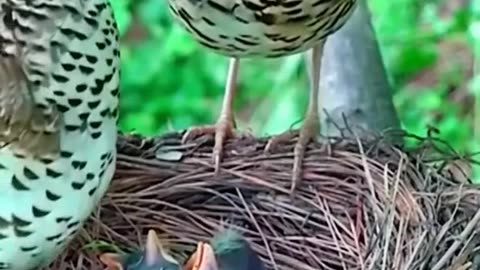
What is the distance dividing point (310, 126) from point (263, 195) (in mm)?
102

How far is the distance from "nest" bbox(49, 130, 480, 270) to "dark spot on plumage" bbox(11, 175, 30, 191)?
0.33 metres

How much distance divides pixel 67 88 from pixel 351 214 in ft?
1.55

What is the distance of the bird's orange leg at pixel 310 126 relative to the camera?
1.69 m

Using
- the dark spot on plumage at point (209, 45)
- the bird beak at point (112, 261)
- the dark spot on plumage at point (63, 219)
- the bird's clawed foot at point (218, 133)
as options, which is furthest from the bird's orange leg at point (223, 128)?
the dark spot on plumage at point (63, 219)

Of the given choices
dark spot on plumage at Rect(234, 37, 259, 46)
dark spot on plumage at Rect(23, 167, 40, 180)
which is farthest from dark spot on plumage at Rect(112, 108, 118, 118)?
dark spot on plumage at Rect(234, 37, 259, 46)

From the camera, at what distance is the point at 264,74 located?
287 centimetres

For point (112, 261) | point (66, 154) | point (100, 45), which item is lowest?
point (112, 261)

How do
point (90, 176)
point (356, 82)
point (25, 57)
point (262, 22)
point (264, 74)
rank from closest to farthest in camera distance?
1. point (25, 57)
2. point (90, 176)
3. point (262, 22)
4. point (356, 82)
5. point (264, 74)

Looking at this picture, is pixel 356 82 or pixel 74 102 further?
pixel 356 82

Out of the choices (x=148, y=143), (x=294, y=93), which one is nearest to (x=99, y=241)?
(x=148, y=143)

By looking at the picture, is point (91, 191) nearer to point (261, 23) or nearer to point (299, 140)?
point (261, 23)

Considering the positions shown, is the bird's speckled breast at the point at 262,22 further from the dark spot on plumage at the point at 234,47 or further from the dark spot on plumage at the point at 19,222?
the dark spot on plumage at the point at 19,222

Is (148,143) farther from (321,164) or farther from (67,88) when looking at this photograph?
(67,88)

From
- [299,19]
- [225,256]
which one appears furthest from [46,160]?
[299,19]
